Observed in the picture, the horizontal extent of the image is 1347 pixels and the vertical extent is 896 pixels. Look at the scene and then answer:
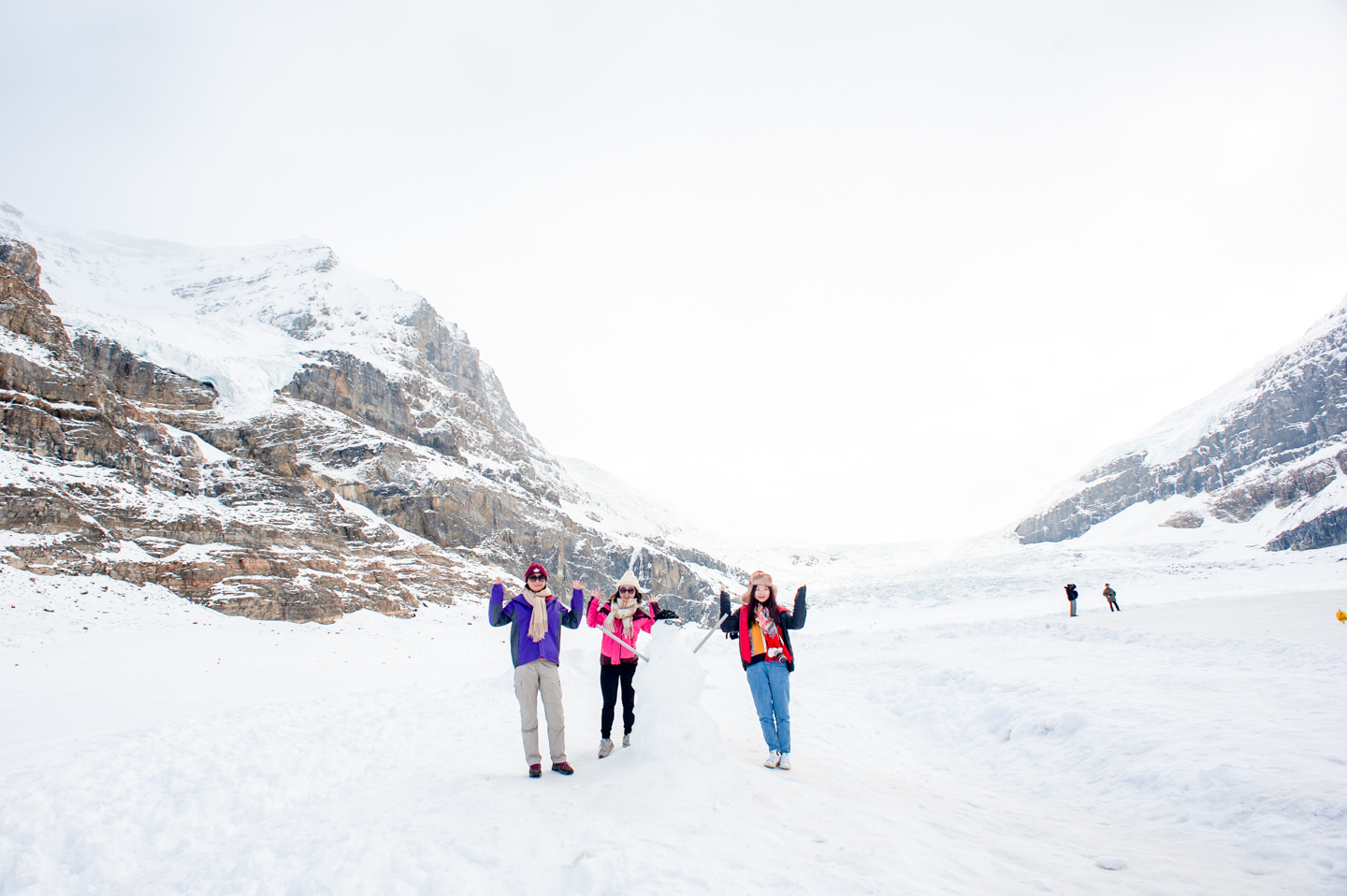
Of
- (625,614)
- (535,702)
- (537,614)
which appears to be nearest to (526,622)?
(537,614)

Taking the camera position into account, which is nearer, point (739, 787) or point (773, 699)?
point (739, 787)

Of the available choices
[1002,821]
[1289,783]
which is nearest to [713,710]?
[1002,821]

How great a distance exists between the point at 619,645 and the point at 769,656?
1976 millimetres

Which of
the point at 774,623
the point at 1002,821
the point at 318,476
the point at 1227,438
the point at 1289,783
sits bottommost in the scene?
the point at 1002,821

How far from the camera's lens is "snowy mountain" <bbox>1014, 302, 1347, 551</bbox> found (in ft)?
250

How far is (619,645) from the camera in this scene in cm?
751

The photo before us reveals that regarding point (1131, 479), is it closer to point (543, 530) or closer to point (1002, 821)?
point (543, 530)

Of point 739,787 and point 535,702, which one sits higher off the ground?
point 535,702

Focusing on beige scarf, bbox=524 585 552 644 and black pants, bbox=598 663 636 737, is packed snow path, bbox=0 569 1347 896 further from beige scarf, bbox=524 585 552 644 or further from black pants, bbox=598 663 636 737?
beige scarf, bbox=524 585 552 644

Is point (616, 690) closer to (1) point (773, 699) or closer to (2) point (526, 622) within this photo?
(2) point (526, 622)

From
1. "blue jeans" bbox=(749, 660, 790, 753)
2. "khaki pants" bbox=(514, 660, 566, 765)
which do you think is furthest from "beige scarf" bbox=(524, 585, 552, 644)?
"blue jeans" bbox=(749, 660, 790, 753)

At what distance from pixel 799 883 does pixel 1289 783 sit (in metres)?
5.06

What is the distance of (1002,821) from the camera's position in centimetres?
547

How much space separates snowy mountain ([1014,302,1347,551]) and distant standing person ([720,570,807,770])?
306 feet
